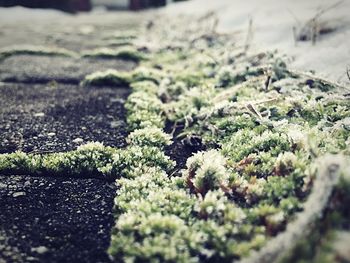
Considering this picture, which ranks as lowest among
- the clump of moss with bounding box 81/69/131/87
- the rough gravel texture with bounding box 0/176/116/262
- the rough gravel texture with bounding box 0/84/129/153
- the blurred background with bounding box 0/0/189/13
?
the rough gravel texture with bounding box 0/176/116/262

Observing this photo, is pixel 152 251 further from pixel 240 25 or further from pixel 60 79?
pixel 240 25

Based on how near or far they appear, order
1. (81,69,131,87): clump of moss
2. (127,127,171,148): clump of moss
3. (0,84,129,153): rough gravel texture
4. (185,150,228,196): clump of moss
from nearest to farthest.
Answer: (185,150,228,196): clump of moss, (127,127,171,148): clump of moss, (0,84,129,153): rough gravel texture, (81,69,131,87): clump of moss

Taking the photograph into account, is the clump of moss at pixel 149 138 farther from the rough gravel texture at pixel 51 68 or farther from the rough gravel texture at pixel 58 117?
the rough gravel texture at pixel 51 68

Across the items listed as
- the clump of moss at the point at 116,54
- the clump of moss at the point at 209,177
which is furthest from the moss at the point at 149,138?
the clump of moss at the point at 116,54

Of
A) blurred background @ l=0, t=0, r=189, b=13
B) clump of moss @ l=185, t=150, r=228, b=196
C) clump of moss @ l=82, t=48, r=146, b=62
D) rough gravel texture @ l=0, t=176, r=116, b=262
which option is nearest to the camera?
rough gravel texture @ l=0, t=176, r=116, b=262

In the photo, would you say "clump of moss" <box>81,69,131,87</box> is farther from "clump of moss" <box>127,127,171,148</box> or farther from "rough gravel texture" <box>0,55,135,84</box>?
"clump of moss" <box>127,127,171,148</box>

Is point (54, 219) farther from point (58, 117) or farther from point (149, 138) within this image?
point (58, 117)

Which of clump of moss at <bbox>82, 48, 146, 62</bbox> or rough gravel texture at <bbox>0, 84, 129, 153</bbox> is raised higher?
clump of moss at <bbox>82, 48, 146, 62</bbox>

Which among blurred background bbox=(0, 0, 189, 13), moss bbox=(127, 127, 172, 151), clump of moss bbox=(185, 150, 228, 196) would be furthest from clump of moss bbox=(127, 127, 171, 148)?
blurred background bbox=(0, 0, 189, 13)

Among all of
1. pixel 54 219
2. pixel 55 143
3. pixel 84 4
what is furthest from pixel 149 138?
pixel 84 4

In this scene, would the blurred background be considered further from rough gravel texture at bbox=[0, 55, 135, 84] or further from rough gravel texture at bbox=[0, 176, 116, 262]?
rough gravel texture at bbox=[0, 176, 116, 262]

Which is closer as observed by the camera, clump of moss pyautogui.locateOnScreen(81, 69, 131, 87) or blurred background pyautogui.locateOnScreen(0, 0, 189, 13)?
clump of moss pyautogui.locateOnScreen(81, 69, 131, 87)
